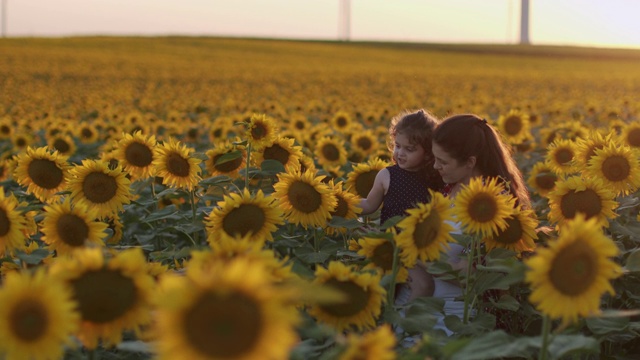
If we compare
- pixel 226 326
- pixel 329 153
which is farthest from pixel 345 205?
pixel 329 153

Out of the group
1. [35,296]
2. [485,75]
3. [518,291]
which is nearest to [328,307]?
[35,296]

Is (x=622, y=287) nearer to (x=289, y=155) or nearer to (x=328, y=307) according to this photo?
(x=289, y=155)

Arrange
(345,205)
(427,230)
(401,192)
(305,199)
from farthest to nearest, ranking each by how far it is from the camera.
→ (401,192) < (345,205) < (305,199) < (427,230)

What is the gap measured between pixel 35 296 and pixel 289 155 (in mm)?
3085

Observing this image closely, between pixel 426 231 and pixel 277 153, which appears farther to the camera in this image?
pixel 277 153

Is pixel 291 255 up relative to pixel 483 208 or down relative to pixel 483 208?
down

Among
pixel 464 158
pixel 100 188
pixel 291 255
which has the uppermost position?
pixel 464 158

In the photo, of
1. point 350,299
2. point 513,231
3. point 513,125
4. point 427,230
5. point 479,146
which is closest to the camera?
point 350,299

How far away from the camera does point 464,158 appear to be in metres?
4.20

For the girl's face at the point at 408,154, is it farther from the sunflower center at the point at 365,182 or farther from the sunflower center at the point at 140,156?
the sunflower center at the point at 140,156

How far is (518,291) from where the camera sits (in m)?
4.24

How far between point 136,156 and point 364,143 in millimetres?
Answer: 3690

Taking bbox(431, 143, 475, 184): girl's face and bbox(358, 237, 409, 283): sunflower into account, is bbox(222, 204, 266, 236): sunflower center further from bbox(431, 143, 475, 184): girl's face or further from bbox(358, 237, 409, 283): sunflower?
bbox(431, 143, 475, 184): girl's face

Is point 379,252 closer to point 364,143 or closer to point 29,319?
point 29,319
